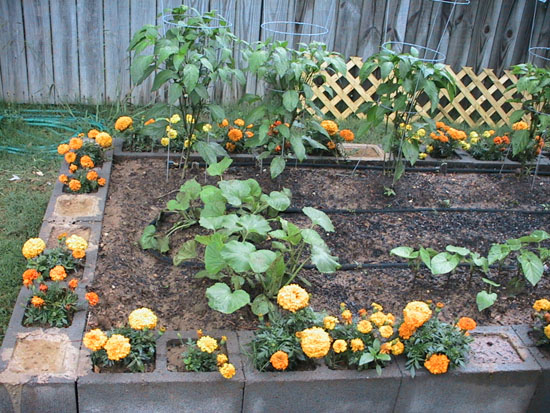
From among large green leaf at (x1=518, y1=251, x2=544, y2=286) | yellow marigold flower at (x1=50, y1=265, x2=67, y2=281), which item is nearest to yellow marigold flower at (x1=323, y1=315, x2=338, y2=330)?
large green leaf at (x1=518, y1=251, x2=544, y2=286)

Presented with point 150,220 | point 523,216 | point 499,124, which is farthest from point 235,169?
point 499,124

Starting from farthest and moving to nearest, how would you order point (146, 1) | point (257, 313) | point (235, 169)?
point (146, 1) < point (235, 169) < point (257, 313)

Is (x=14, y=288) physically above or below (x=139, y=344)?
below

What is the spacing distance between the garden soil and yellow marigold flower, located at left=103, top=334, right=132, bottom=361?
0.32 meters

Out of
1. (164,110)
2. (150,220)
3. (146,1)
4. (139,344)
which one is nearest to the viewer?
(139,344)

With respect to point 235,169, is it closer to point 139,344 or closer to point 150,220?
point 150,220

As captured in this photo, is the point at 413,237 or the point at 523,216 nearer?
the point at 413,237

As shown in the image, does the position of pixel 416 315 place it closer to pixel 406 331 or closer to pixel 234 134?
pixel 406 331

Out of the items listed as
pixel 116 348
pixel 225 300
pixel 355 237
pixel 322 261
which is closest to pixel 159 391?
pixel 116 348

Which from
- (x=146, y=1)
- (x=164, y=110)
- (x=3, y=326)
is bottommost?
(x=3, y=326)

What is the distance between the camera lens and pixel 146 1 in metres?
5.08

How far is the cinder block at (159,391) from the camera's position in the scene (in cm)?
228

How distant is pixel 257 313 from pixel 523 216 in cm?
203

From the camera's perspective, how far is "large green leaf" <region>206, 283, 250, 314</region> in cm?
247
